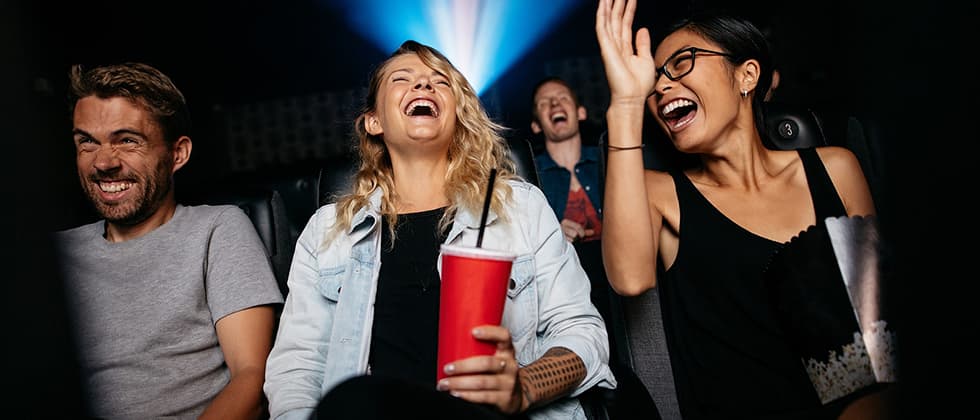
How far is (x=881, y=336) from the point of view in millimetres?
800

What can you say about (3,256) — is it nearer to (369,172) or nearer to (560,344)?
(560,344)

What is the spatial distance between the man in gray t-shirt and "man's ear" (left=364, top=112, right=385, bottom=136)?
1.26 ft

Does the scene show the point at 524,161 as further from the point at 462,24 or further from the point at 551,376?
the point at 462,24

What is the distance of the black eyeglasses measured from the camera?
4.80ft

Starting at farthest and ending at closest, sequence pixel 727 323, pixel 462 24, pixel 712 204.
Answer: pixel 462 24
pixel 712 204
pixel 727 323

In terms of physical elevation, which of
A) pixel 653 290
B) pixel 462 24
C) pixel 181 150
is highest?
pixel 462 24

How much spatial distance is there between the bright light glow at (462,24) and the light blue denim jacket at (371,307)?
413 cm

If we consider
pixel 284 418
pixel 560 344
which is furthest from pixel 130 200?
pixel 560 344

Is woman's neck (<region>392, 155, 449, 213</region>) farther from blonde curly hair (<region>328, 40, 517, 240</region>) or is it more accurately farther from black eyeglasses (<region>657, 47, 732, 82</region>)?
black eyeglasses (<region>657, 47, 732, 82</region>)

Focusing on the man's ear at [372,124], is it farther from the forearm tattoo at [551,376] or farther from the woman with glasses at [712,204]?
the forearm tattoo at [551,376]

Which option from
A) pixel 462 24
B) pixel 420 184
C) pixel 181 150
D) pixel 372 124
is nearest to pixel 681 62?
pixel 420 184

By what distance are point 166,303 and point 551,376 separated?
34.8 inches

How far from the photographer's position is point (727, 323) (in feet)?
4.36

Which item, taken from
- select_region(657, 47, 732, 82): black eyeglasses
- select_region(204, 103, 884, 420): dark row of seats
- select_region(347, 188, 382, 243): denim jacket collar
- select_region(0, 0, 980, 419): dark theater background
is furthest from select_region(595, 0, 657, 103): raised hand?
select_region(347, 188, 382, 243): denim jacket collar
